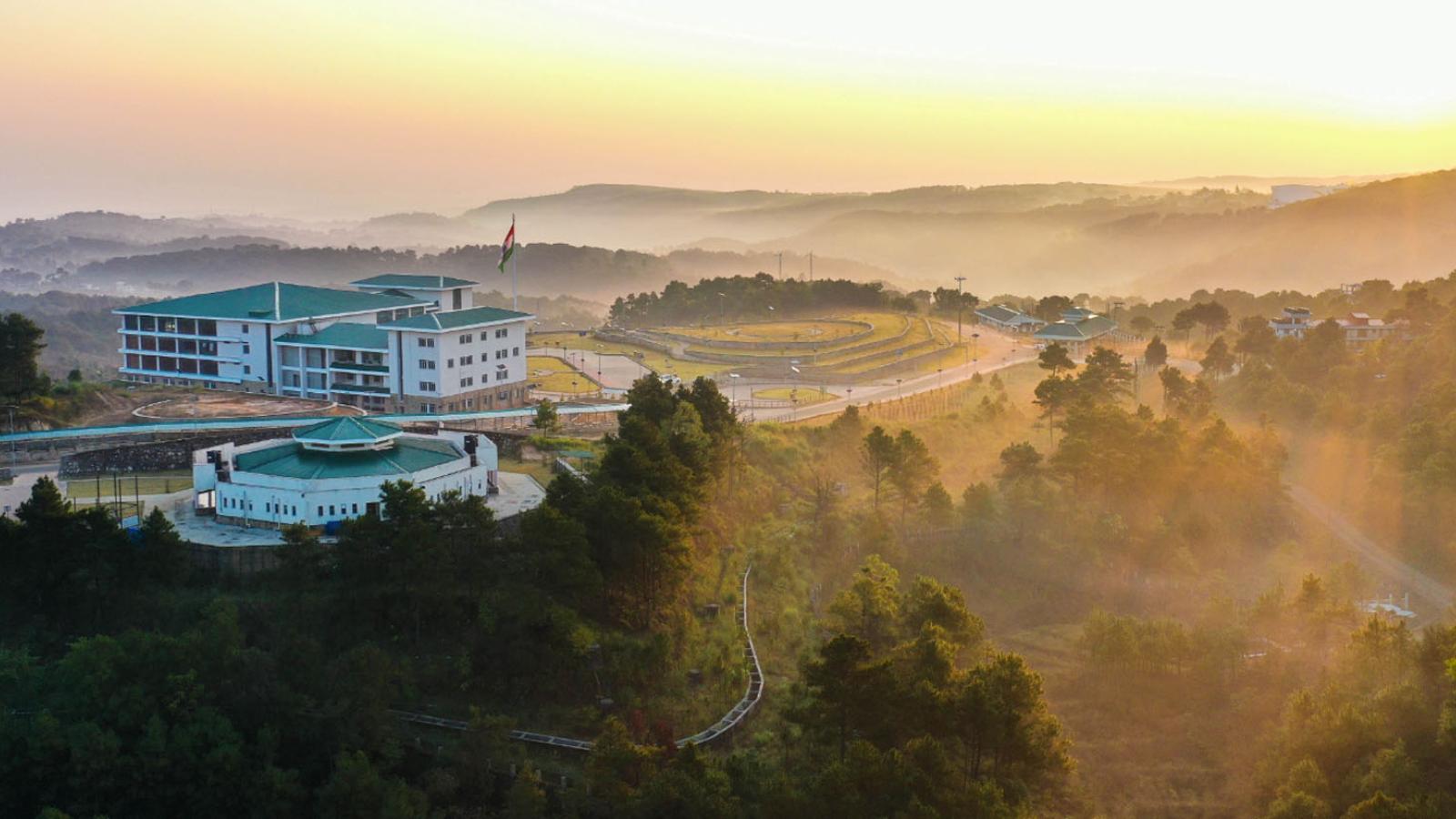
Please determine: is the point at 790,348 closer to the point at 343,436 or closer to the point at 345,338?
the point at 345,338

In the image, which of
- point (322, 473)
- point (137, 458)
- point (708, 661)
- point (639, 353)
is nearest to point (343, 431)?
point (322, 473)

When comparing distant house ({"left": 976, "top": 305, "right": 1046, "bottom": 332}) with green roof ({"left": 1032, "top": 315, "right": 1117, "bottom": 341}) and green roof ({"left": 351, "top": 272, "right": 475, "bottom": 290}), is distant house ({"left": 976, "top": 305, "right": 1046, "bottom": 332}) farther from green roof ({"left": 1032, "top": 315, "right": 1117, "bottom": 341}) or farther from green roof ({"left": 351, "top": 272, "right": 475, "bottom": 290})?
green roof ({"left": 351, "top": 272, "right": 475, "bottom": 290})

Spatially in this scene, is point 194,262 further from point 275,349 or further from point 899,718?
point 899,718

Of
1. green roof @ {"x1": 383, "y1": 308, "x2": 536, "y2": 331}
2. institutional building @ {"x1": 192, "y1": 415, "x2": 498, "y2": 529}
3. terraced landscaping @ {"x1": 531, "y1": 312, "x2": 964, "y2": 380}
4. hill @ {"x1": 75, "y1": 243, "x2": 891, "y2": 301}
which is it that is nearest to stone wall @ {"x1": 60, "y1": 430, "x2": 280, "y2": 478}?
institutional building @ {"x1": 192, "y1": 415, "x2": 498, "y2": 529}

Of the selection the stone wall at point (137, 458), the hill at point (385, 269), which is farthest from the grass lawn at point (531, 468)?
the hill at point (385, 269)

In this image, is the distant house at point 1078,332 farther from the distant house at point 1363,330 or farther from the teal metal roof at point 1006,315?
the distant house at point 1363,330

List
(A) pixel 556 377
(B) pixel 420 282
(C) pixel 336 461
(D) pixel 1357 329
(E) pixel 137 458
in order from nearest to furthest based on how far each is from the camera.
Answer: (C) pixel 336 461, (E) pixel 137 458, (A) pixel 556 377, (D) pixel 1357 329, (B) pixel 420 282

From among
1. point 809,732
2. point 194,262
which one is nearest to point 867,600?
point 809,732
